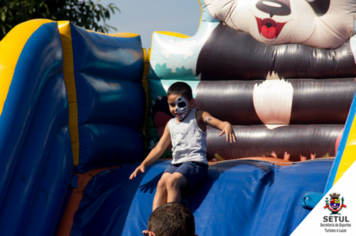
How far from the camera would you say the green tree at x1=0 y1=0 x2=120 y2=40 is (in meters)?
4.39

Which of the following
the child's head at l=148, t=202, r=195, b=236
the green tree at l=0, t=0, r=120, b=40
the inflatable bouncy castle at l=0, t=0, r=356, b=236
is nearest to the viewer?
the child's head at l=148, t=202, r=195, b=236

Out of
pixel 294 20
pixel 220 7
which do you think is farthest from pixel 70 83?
pixel 294 20

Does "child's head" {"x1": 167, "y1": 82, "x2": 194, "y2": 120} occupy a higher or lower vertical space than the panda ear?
lower

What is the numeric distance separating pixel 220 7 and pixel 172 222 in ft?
6.13

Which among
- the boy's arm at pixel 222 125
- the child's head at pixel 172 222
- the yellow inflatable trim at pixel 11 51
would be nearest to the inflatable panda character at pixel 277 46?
the boy's arm at pixel 222 125

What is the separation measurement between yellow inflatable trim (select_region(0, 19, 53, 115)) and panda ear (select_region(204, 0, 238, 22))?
1.20 meters

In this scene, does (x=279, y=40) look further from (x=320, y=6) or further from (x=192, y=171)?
(x=192, y=171)

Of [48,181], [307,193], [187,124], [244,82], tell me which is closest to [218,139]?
[244,82]

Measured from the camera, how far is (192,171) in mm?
1751

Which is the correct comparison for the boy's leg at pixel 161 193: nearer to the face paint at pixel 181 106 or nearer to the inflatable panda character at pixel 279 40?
the face paint at pixel 181 106

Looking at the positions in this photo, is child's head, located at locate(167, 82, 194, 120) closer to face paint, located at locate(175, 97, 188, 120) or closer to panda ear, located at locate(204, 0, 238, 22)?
face paint, located at locate(175, 97, 188, 120)

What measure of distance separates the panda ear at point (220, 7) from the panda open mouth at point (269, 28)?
8.6 inches

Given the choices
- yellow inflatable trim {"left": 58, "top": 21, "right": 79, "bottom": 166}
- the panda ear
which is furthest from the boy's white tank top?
the panda ear

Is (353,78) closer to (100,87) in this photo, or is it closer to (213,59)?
(213,59)
